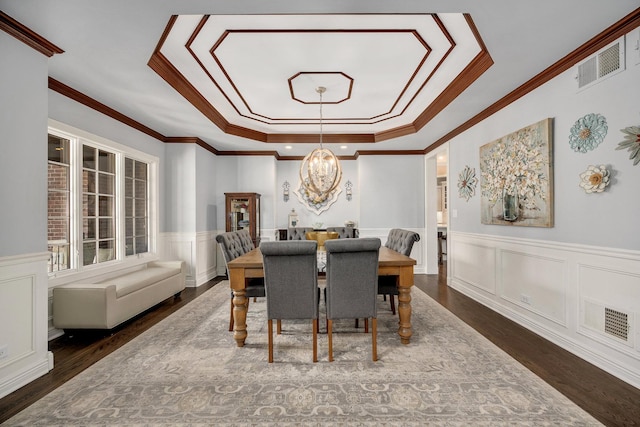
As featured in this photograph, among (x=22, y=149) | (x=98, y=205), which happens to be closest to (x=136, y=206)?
(x=98, y=205)

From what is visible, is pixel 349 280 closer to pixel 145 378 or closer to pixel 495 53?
pixel 145 378

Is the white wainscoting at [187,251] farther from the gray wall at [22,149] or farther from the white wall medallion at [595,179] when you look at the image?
the white wall medallion at [595,179]

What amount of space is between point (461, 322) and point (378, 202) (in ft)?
10.2

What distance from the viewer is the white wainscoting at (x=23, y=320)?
1.99 meters

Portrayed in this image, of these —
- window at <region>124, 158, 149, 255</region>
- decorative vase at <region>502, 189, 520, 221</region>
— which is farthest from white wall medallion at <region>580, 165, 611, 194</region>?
window at <region>124, 158, 149, 255</region>

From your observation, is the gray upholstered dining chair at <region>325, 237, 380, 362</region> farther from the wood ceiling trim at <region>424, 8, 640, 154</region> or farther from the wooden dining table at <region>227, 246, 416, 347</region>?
the wood ceiling trim at <region>424, 8, 640, 154</region>

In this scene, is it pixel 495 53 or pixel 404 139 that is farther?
pixel 404 139

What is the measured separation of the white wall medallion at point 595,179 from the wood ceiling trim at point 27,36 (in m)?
4.16

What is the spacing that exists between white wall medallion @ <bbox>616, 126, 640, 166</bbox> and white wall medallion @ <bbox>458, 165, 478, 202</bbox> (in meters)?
1.88

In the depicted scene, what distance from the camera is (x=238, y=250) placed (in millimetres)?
3451

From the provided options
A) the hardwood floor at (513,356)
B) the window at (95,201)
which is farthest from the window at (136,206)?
the hardwood floor at (513,356)

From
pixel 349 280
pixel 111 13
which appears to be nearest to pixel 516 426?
pixel 349 280

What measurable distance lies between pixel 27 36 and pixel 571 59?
4.09m

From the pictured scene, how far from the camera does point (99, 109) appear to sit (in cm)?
340
